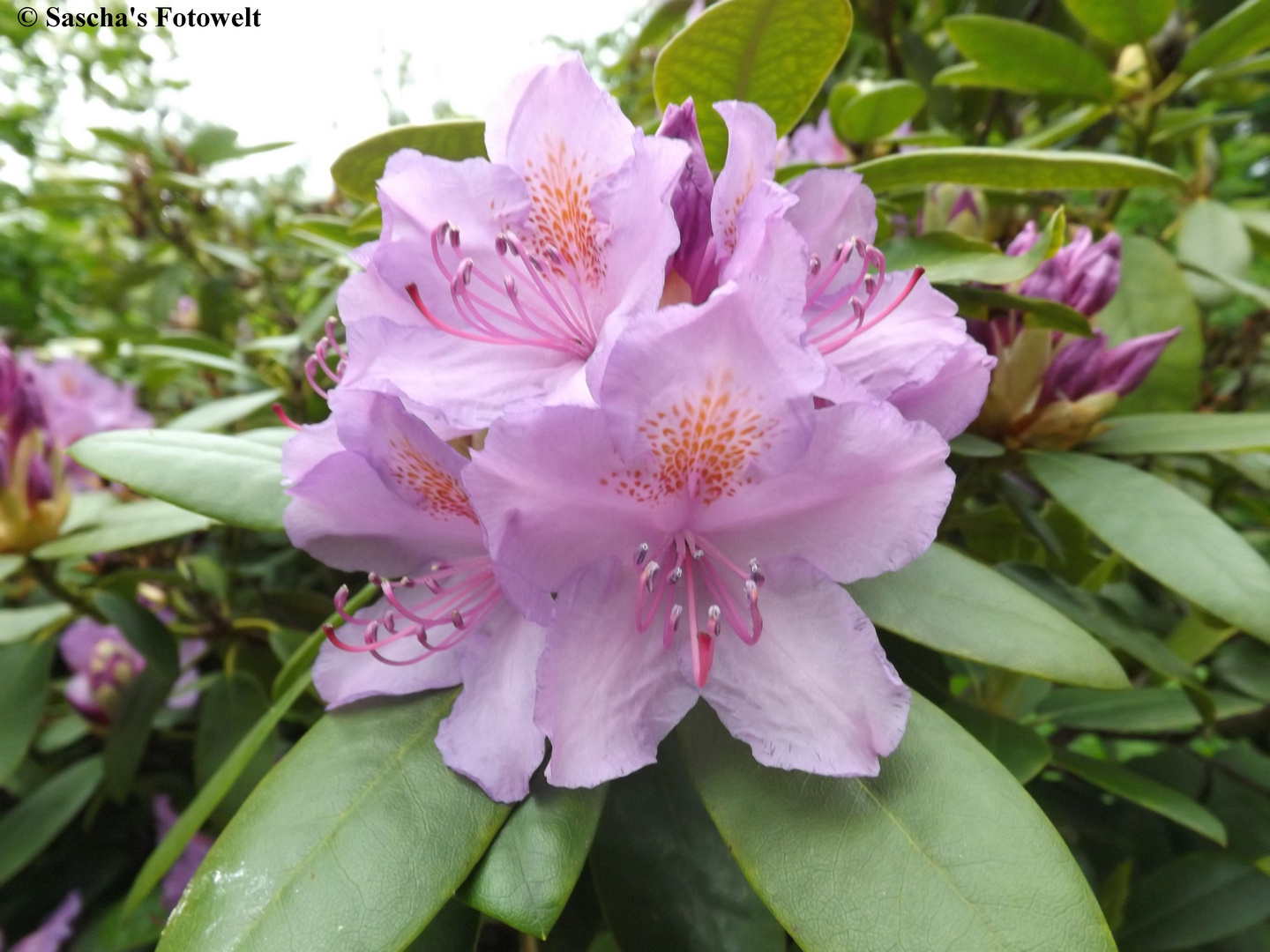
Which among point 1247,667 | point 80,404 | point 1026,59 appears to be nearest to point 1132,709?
point 1247,667

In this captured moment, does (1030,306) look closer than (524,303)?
No

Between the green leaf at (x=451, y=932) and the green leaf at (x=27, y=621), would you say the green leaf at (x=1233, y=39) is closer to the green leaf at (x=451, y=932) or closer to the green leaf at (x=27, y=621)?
the green leaf at (x=451, y=932)

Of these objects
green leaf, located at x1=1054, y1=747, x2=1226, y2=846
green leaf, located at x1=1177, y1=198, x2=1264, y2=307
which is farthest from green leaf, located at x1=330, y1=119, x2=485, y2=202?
green leaf, located at x1=1177, y1=198, x2=1264, y2=307

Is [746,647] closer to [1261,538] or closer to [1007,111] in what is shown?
[1261,538]

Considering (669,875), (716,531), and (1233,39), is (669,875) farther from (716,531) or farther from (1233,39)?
(1233,39)

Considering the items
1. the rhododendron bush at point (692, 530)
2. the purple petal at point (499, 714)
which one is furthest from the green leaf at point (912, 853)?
the purple petal at point (499, 714)

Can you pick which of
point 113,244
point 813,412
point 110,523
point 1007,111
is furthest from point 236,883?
point 113,244
